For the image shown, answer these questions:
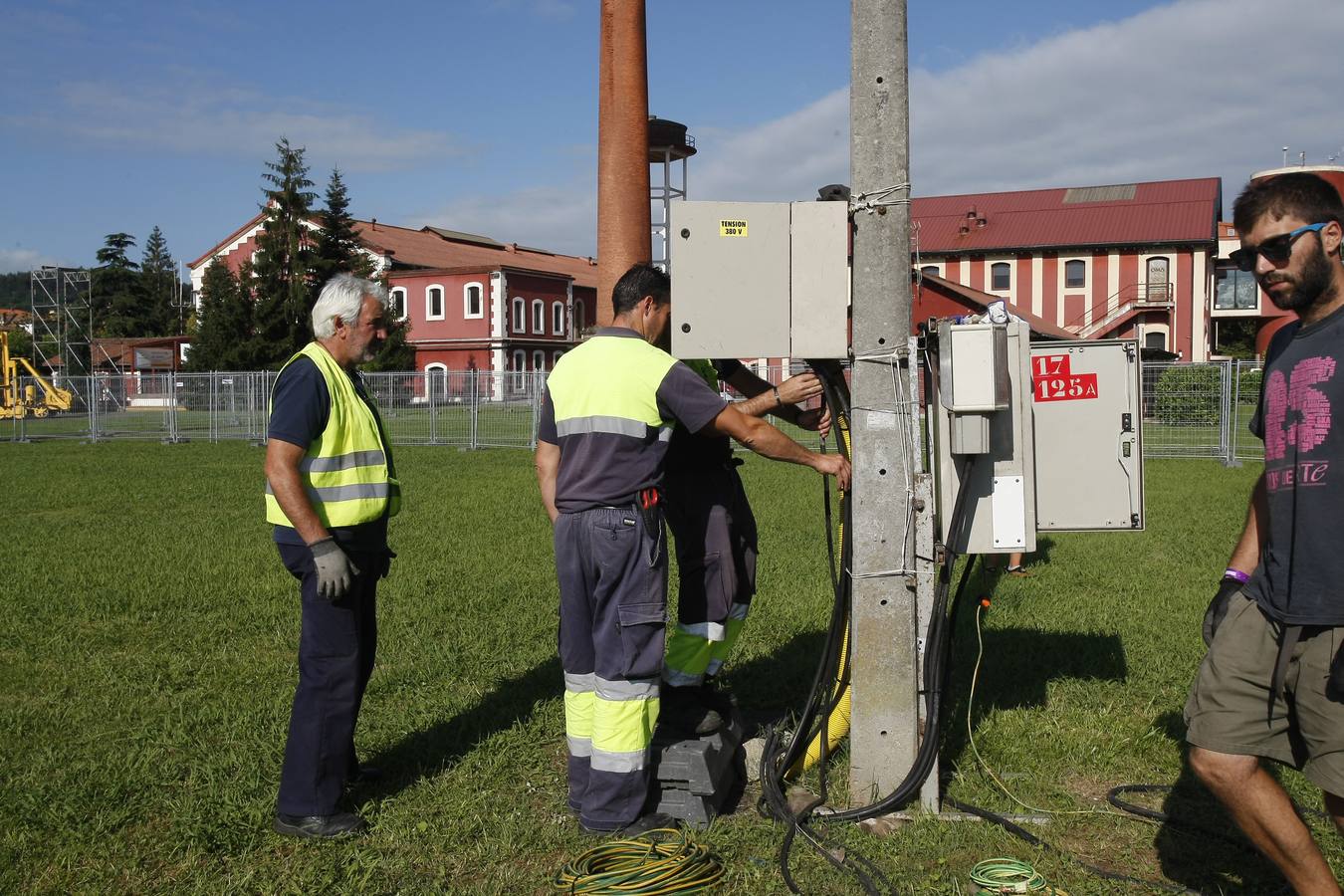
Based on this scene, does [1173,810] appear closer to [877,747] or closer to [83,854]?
[877,747]

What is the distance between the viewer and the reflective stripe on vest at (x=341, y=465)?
436 cm

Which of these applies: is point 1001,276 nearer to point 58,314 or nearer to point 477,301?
point 477,301

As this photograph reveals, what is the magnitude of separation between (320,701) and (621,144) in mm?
17259

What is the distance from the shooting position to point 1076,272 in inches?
2173

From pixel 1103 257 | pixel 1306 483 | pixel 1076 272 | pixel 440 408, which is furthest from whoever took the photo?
pixel 1076 272

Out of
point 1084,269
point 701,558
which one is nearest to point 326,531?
point 701,558

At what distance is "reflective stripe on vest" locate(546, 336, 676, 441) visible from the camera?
4.23 meters

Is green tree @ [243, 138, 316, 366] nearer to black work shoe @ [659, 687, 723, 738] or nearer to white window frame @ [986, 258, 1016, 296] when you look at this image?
white window frame @ [986, 258, 1016, 296]

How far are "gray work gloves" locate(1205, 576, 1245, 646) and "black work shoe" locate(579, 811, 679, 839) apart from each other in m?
2.12

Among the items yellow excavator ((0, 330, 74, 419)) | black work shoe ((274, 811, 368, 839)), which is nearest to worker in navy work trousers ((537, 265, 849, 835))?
black work shoe ((274, 811, 368, 839))

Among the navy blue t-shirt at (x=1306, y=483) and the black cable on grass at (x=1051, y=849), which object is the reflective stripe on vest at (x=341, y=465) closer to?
the black cable on grass at (x=1051, y=849)

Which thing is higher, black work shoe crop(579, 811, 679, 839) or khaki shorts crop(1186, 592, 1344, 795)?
khaki shorts crop(1186, 592, 1344, 795)

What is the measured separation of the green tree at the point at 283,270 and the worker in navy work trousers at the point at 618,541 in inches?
2034

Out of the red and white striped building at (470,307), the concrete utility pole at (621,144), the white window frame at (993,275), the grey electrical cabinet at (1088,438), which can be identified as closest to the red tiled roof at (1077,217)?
the white window frame at (993,275)
